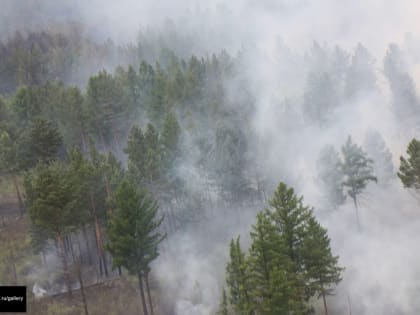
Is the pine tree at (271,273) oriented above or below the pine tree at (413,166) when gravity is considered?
below

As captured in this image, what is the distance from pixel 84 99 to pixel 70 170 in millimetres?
25262

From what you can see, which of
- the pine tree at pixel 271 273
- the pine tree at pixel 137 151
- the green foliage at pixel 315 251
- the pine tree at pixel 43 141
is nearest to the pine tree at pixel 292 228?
the green foliage at pixel 315 251

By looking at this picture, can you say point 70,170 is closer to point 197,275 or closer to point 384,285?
point 197,275

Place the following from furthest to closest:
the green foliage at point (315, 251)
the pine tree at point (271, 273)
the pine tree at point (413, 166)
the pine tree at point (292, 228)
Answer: the pine tree at point (413, 166) → the pine tree at point (292, 228) → the green foliage at point (315, 251) → the pine tree at point (271, 273)

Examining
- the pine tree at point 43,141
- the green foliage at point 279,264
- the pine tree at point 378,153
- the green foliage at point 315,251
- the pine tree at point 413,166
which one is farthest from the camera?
the pine tree at point 378,153

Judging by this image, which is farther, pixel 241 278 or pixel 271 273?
pixel 241 278

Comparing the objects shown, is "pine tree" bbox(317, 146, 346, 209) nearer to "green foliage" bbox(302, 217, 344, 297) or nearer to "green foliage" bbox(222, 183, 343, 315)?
"green foliage" bbox(222, 183, 343, 315)

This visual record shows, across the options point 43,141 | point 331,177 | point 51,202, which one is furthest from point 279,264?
point 43,141

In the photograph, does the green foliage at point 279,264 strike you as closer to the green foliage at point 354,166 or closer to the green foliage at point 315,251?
the green foliage at point 315,251

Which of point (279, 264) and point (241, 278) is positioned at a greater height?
point (279, 264)

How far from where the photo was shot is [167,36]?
5423 inches

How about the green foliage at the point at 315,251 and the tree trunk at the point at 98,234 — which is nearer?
the green foliage at the point at 315,251

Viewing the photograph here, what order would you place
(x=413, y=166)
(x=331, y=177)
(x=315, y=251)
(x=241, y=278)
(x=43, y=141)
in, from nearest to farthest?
(x=241, y=278)
(x=315, y=251)
(x=413, y=166)
(x=43, y=141)
(x=331, y=177)

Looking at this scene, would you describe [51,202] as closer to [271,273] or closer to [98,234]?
[98,234]
